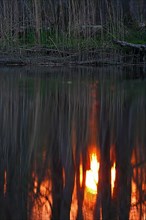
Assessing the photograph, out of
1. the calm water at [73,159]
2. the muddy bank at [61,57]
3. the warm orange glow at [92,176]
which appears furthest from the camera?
the muddy bank at [61,57]

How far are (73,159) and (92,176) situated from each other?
59 centimetres

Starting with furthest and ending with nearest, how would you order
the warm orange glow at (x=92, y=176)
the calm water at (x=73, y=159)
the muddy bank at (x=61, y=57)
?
the muddy bank at (x=61, y=57) → the warm orange glow at (x=92, y=176) → the calm water at (x=73, y=159)

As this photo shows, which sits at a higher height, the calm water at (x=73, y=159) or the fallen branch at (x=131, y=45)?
the fallen branch at (x=131, y=45)

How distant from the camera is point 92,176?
4184 millimetres

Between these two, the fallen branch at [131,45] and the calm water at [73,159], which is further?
the fallen branch at [131,45]

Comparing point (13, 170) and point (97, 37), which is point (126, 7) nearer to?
point (97, 37)

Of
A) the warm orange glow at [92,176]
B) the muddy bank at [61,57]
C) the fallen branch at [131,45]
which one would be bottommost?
the warm orange glow at [92,176]

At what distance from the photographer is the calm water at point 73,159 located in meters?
3.51

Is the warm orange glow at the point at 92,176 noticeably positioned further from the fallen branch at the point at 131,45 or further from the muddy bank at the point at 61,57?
the fallen branch at the point at 131,45

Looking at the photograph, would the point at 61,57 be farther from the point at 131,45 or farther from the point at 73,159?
the point at 73,159

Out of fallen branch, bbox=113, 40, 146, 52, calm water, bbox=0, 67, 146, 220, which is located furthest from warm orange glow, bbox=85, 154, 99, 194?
fallen branch, bbox=113, 40, 146, 52

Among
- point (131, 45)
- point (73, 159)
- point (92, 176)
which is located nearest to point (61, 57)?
point (131, 45)

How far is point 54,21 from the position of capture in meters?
22.3

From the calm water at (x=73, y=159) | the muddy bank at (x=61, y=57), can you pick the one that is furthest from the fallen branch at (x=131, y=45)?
the calm water at (x=73, y=159)
